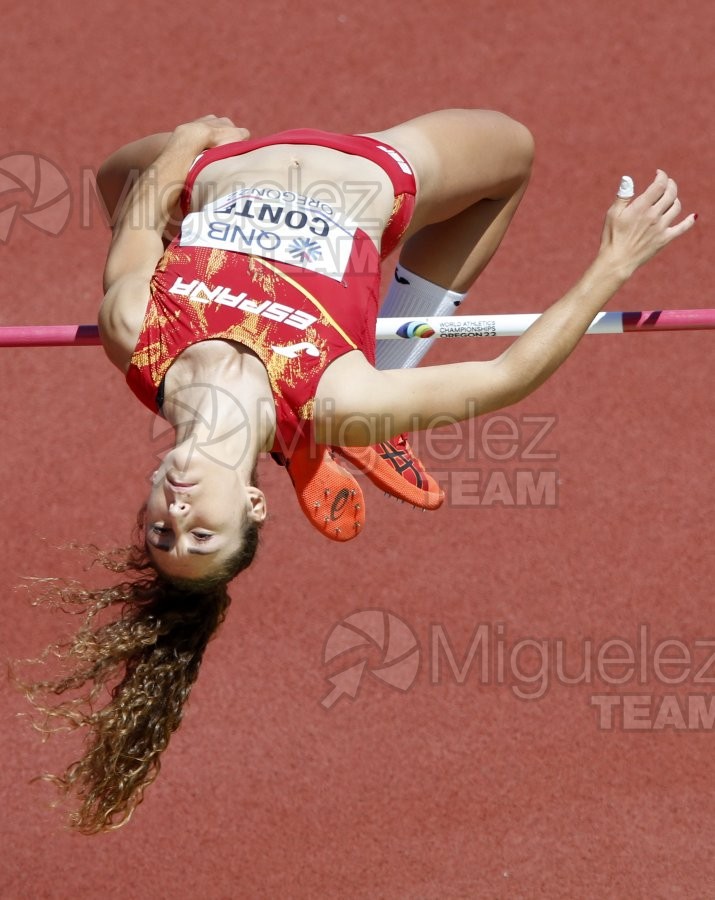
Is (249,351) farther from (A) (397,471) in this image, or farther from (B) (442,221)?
(B) (442,221)

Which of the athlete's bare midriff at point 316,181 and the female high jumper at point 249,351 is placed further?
the athlete's bare midriff at point 316,181

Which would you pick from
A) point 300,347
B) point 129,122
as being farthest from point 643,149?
point 300,347

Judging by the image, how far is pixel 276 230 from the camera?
118 inches

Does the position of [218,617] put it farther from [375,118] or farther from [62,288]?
[375,118]

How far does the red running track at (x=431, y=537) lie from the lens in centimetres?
451

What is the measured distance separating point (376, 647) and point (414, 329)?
5.86 ft

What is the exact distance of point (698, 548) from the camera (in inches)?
196

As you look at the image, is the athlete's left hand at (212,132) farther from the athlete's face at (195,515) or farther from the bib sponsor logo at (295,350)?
the athlete's face at (195,515)

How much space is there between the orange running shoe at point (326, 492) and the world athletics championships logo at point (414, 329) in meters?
0.35

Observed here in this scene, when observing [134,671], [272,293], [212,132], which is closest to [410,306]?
[212,132]

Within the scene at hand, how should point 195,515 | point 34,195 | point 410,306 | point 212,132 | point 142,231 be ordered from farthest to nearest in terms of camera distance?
point 34,195, point 410,306, point 212,132, point 142,231, point 195,515

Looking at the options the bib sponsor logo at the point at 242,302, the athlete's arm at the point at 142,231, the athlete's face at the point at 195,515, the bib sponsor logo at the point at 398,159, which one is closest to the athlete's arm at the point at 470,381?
the bib sponsor logo at the point at 242,302

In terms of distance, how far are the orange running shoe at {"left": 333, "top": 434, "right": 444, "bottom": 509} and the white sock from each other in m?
0.28

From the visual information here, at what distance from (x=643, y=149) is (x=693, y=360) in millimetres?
991
